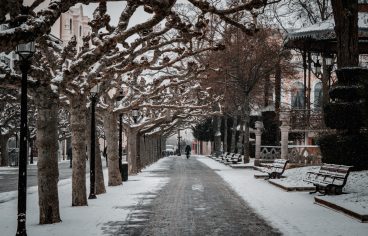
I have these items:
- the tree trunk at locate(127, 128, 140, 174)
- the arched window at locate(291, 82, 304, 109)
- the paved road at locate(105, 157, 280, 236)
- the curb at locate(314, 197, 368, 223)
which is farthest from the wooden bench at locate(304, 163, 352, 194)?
the arched window at locate(291, 82, 304, 109)

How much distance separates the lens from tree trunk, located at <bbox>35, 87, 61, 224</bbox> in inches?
443

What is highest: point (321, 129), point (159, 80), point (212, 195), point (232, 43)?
point (232, 43)

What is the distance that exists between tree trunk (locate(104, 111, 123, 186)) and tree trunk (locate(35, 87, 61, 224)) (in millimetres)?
9943

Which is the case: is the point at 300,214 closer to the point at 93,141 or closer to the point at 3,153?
the point at 93,141

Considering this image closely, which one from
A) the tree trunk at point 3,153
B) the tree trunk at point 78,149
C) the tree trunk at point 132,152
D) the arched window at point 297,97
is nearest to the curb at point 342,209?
the tree trunk at point 78,149

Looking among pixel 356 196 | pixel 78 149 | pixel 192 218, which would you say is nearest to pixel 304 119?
pixel 356 196

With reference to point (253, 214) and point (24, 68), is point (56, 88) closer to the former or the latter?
point (24, 68)

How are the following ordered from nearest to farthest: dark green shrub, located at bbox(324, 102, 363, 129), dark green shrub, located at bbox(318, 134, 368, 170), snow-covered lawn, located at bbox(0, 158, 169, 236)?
snow-covered lawn, located at bbox(0, 158, 169, 236)
dark green shrub, located at bbox(318, 134, 368, 170)
dark green shrub, located at bbox(324, 102, 363, 129)

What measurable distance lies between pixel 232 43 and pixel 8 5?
33.2 m

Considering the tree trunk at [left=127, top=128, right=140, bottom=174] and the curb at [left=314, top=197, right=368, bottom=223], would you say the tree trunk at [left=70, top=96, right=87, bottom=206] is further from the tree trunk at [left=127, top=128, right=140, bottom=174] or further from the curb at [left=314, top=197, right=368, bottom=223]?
the tree trunk at [left=127, top=128, right=140, bottom=174]

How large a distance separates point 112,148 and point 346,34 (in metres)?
9.72

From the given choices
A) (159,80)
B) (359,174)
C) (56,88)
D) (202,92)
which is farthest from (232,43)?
(56,88)

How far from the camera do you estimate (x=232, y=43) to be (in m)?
39.1

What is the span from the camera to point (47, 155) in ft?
37.4
